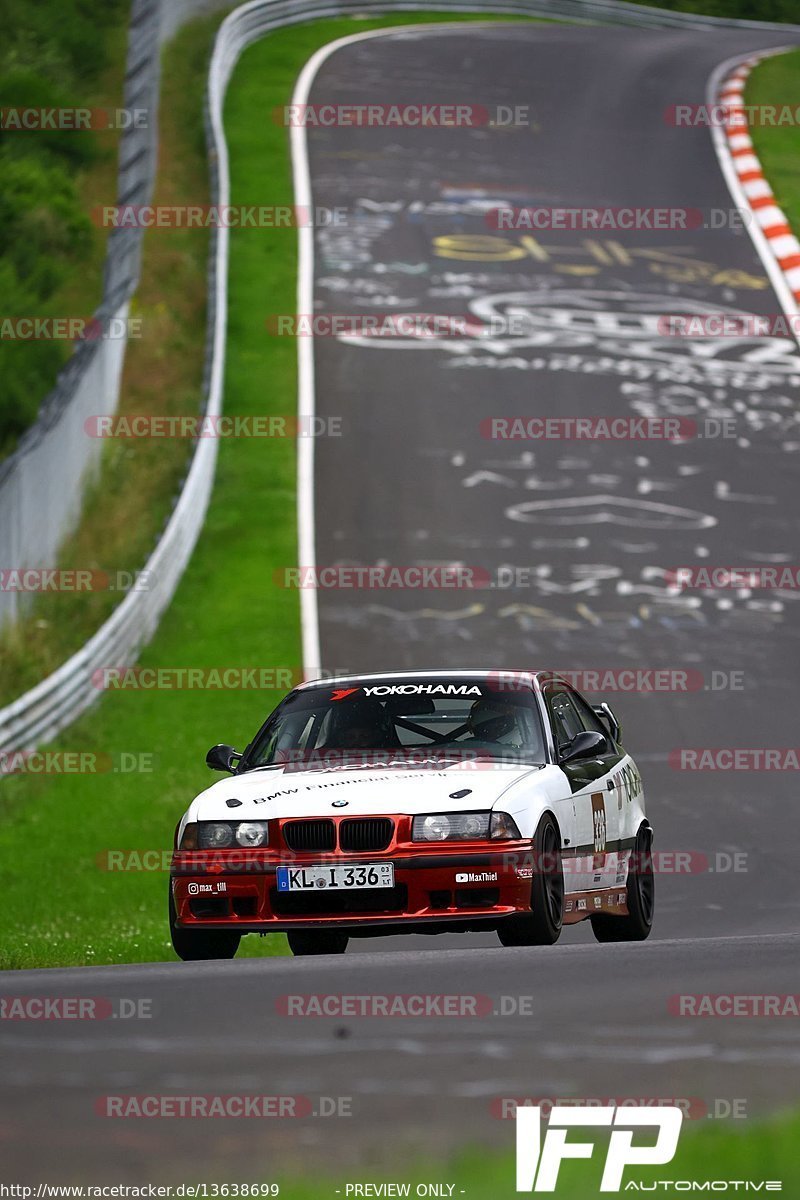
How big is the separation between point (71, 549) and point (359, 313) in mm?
8434

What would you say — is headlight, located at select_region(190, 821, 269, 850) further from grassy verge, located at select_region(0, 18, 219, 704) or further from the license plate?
grassy verge, located at select_region(0, 18, 219, 704)

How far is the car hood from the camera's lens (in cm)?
890

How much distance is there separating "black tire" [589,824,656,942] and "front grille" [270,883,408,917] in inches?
67.2

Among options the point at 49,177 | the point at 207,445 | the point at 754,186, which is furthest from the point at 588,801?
the point at 49,177

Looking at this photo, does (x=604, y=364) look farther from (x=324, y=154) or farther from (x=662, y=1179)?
(x=662, y=1179)

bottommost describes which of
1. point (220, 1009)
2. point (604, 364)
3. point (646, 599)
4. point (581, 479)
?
point (220, 1009)

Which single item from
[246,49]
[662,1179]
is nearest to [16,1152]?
[662,1179]

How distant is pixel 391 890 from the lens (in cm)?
880

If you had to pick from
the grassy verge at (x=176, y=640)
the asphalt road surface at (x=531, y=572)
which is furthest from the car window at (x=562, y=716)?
the grassy verge at (x=176, y=640)

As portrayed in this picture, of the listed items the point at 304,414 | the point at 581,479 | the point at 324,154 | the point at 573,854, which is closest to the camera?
the point at 573,854

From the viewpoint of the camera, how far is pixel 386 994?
7.24m

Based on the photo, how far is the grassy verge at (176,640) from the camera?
44.4 ft

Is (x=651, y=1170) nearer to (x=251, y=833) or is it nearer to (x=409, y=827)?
(x=409, y=827)

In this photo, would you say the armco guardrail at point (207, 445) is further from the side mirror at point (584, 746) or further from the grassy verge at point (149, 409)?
the side mirror at point (584, 746)
